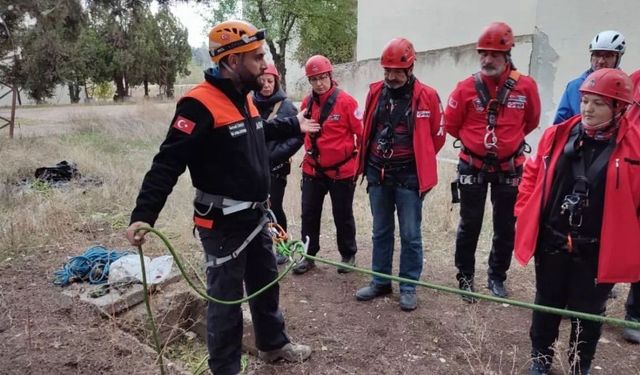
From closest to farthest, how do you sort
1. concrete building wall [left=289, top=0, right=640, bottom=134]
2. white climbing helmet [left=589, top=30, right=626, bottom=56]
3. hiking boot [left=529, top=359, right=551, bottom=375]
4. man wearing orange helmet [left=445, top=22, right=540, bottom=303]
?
hiking boot [left=529, top=359, right=551, bottom=375] < white climbing helmet [left=589, top=30, right=626, bottom=56] < man wearing orange helmet [left=445, top=22, right=540, bottom=303] < concrete building wall [left=289, top=0, right=640, bottom=134]

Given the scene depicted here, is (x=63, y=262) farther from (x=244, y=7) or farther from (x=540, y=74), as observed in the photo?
(x=244, y=7)

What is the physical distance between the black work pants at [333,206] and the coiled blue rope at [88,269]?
68.2 inches

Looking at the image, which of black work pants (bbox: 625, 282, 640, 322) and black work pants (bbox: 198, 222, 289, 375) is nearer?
black work pants (bbox: 198, 222, 289, 375)

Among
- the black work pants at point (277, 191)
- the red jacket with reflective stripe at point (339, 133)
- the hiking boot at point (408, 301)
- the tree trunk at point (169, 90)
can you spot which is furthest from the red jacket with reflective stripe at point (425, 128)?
the tree trunk at point (169, 90)

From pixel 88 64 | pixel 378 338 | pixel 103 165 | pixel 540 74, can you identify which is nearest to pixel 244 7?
pixel 88 64

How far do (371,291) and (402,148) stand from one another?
1250 millimetres

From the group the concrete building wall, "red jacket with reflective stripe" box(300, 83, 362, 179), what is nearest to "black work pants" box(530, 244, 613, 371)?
"red jacket with reflective stripe" box(300, 83, 362, 179)

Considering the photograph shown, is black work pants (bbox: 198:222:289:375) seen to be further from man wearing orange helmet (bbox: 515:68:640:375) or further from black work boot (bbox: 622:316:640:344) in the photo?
black work boot (bbox: 622:316:640:344)

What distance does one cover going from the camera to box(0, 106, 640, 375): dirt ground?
3143 mm

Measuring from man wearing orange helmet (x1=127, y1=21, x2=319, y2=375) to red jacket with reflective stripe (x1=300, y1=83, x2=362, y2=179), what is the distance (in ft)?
5.01

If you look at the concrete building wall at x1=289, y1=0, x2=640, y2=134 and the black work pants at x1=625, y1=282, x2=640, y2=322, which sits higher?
the concrete building wall at x1=289, y1=0, x2=640, y2=134

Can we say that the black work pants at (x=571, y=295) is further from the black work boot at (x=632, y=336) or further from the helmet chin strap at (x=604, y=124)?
the black work boot at (x=632, y=336)

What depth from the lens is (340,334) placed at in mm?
3600

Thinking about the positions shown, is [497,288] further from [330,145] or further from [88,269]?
[88,269]
